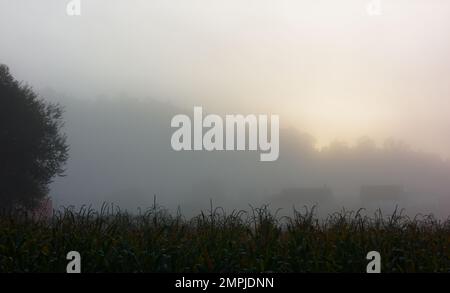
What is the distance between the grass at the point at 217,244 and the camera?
11.0m

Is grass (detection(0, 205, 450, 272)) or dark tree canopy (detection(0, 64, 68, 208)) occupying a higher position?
dark tree canopy (detection(0, 64, 68, 208))

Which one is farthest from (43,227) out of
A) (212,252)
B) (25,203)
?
(25,203)

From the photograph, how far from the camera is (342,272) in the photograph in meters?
11.0

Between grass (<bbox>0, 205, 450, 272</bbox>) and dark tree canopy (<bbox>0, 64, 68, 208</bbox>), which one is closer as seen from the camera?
grass (<bbox>0, 205, 450, 272</bbox>)

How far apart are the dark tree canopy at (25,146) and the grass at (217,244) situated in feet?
70.1

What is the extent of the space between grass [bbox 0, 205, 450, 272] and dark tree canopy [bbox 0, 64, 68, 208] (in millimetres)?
21368

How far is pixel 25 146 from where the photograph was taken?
34.4 meters

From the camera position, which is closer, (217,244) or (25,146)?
Result: (217,244)

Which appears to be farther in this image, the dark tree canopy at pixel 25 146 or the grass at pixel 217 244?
the dark tree canopy at pixel 25 146

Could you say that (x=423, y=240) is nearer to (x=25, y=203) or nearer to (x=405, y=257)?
(x=405, y=257)

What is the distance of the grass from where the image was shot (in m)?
11.0

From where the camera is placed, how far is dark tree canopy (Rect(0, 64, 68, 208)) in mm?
33656

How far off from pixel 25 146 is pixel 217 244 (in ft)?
84.3

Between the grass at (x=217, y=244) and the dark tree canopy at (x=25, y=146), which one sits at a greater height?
the dark tree canopy at (x=25, y=146)
